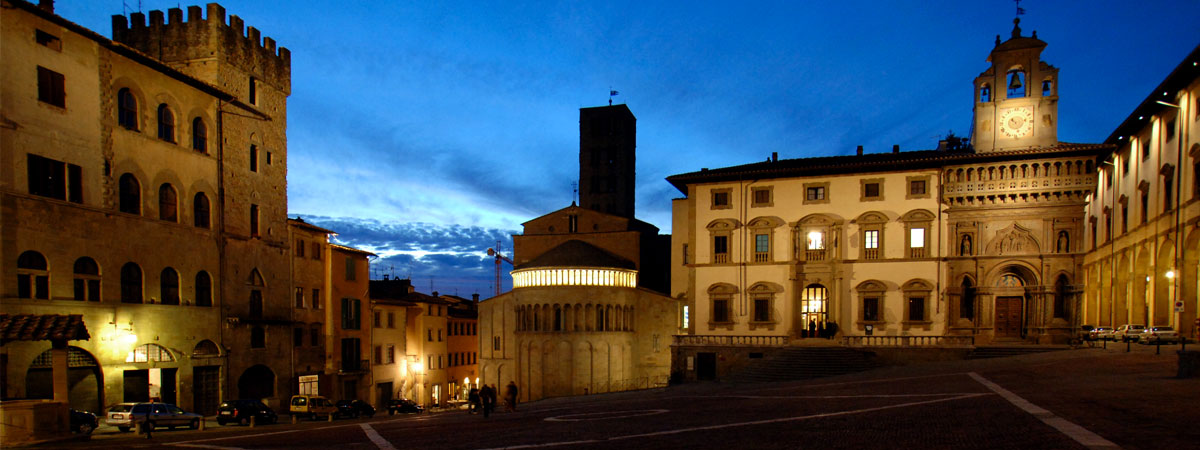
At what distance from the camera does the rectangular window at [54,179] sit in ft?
93.9

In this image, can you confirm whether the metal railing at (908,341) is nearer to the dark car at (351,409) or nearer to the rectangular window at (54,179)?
the dark car at (351,409)

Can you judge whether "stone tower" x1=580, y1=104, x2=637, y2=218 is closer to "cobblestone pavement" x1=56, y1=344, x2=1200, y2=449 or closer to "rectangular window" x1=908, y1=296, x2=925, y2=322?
"rectangular window" x1=908, y1=296, x2=925, y2=322

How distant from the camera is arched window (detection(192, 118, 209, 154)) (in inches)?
1486

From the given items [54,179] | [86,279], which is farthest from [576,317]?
[54,179]

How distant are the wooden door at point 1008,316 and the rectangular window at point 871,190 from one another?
8.72 metres

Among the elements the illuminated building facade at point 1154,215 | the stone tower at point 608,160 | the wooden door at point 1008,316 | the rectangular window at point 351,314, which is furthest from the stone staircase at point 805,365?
the stone tower at point 608,160

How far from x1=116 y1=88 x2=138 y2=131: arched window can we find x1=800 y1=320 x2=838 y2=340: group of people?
118 feet

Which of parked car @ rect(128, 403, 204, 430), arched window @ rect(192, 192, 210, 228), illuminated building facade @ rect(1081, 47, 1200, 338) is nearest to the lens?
parked car @ rect(128, 403, 204, 430)

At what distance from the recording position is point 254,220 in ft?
139

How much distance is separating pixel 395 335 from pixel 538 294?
11529 mm

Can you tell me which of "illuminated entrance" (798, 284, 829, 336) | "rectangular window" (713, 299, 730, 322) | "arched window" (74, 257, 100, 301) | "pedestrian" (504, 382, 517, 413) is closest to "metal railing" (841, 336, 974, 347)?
"illuminated entrance" (798, 284, 829, 336)

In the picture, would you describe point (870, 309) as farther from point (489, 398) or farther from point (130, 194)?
point (130, 194)

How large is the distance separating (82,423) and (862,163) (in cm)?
3835

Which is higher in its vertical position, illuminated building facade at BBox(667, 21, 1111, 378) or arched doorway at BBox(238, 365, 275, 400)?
illuminated building facade at BBox(667, 21, 1111, 378)
